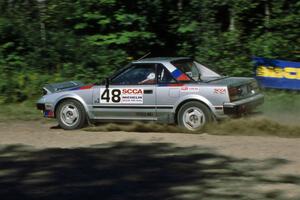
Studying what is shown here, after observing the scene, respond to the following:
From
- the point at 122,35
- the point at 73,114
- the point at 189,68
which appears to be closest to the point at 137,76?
the point at 189,68

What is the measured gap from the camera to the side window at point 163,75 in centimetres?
1179

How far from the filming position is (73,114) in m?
12.6

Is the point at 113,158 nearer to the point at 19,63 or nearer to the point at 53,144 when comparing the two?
the point at 53,144

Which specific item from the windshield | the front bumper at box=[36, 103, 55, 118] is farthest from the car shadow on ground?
the front bumper at box=[36, 103, 55, 118]

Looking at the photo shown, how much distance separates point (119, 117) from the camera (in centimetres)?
1224

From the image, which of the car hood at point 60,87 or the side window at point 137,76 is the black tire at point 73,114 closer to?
the car hood at point 60,87

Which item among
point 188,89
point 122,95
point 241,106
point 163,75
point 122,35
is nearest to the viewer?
point 241,106

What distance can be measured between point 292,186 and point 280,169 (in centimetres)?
93

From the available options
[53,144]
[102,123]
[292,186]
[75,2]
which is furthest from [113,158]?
[75,2]

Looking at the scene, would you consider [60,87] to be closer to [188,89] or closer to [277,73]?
[188,89]

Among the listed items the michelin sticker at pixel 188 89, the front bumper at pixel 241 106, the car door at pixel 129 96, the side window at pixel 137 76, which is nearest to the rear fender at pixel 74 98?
the car door at pixel 129 96

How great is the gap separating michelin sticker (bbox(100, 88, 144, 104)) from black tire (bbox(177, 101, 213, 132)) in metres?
0.86

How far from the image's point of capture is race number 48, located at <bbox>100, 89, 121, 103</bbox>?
1212 centimetres

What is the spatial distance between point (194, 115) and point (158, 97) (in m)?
0.79
